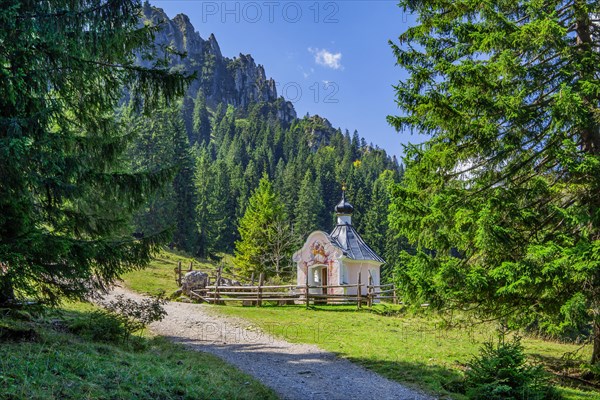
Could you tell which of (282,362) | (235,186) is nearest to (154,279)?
(282,362)

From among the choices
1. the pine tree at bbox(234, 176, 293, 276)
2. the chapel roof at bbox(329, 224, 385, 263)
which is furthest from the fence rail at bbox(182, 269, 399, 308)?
the pine tree at bbox(234, 176, 293, 276)

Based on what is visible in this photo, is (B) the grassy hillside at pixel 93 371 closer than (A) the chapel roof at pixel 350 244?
Yes

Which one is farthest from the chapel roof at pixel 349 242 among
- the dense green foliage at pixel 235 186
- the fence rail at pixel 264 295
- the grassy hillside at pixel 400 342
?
the grassy hillside at pixel 400 342

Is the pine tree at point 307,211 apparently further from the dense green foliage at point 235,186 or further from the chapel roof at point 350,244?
the chapel roof at point 350,244

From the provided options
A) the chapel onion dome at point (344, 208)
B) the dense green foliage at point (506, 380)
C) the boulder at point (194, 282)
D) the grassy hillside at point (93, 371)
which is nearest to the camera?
the grassy hillside at point (93, 371)

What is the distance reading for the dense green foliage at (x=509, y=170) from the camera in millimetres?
7797

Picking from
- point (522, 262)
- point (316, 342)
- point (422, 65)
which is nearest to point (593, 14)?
point (422, 65)

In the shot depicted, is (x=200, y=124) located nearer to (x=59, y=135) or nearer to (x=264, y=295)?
(x=264, y=295)

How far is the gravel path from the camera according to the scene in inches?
282

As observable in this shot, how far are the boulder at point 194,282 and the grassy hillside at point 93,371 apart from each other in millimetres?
15910

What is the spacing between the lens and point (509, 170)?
9320 millimetres

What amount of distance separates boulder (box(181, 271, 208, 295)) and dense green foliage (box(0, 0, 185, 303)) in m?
16.7

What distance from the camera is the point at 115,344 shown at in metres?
8.22

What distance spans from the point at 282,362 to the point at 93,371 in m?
4.88
